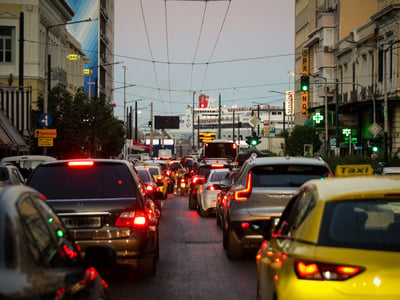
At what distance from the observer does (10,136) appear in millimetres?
44156

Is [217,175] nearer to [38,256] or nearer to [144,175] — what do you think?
[144,175]

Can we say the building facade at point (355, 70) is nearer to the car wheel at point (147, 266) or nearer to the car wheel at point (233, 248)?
the car wheel at point (233, 248)

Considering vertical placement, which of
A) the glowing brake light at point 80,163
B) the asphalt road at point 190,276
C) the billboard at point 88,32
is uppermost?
the billboard at point 88,32

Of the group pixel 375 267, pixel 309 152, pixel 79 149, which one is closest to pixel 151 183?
pixel 375 267

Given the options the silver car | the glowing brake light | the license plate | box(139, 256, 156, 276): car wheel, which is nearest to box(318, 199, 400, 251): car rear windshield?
the license plate

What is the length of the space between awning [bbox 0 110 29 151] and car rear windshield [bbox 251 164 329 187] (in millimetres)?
29766

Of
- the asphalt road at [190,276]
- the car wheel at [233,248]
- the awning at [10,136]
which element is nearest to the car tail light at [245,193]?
the car wheel at [233,248]

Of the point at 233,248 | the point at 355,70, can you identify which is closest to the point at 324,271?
the point at 233,248

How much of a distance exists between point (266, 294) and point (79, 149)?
1893 inches

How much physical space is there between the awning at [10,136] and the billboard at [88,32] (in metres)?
50.6

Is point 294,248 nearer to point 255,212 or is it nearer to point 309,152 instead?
point 255,212

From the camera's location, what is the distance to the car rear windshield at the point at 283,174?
45.1 feet

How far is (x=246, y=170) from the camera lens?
14.0 m

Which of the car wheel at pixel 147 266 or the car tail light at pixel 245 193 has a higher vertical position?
the car tail light at pixel 245 193
